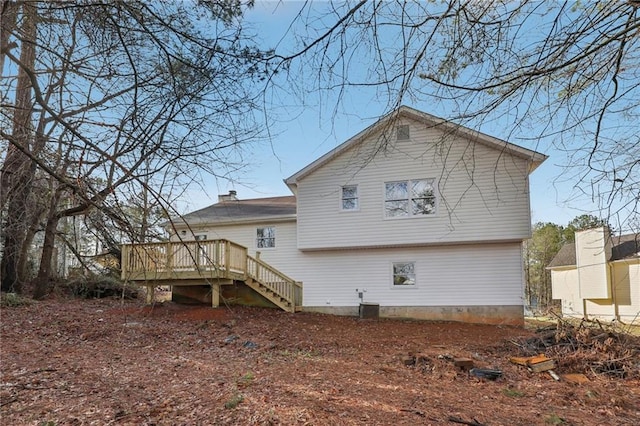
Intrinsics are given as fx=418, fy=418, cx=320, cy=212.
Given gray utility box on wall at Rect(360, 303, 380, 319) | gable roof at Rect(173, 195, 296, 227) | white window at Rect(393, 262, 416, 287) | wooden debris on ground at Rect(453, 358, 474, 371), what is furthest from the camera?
gable roof at Rect(173, 195, 296, 227)

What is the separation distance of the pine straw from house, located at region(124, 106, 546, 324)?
427cm

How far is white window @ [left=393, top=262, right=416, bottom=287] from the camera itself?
13312 mm

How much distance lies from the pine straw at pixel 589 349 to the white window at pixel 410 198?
5.39 metres

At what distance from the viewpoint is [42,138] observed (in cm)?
346

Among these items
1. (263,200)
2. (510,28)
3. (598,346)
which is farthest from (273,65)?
(263,200)

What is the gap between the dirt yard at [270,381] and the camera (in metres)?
4.24

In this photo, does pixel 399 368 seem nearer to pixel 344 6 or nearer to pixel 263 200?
pixel 344 6

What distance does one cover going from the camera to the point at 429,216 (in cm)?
1282

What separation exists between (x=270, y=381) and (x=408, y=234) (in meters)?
8.41

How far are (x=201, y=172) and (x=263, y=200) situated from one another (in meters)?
15.6

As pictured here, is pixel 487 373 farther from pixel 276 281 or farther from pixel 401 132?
pixel 276 281

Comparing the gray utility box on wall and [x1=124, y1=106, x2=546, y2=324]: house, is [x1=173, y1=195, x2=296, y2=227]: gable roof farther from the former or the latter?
the gray utility box on wall

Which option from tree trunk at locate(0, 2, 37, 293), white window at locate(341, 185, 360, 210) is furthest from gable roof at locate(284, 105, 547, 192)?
tree trunk at locate(0, 2, 37, 293)

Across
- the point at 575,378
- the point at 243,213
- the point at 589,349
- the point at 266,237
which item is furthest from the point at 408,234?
the point at 575,378
